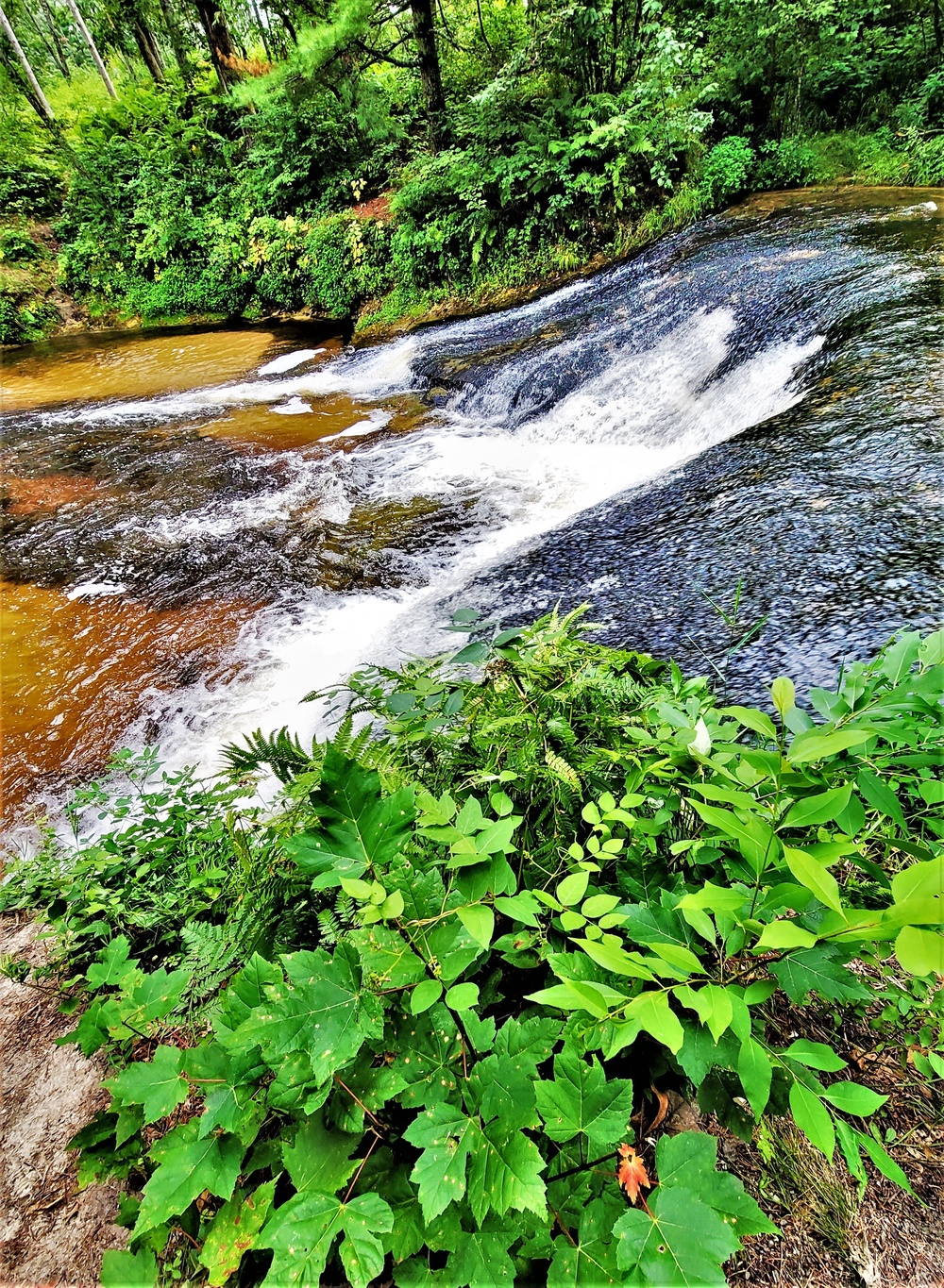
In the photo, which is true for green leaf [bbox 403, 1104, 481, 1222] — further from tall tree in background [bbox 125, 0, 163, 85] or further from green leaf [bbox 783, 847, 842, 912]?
tall tree in background [bbox 125, 0, 163, 85]

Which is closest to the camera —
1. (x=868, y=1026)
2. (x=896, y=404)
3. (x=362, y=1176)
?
(x=362, y=1176)

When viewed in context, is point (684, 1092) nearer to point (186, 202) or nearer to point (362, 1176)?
point (362, 1176)

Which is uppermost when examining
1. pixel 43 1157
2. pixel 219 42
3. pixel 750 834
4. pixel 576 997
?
pixel 219 42

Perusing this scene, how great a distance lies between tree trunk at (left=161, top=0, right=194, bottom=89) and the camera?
20094mm

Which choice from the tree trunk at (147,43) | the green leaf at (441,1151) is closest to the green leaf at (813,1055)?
the green leaf at (441,1151)

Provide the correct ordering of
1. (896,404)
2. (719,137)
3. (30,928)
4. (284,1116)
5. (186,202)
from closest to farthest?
(284,1116) → (30,928) → (896,404) → (719,137) → (186,202)

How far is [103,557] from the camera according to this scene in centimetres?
592

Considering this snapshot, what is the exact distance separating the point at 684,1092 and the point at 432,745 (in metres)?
0.92

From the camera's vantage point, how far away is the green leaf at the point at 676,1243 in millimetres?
703

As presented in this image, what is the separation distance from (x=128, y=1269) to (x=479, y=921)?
829 mm

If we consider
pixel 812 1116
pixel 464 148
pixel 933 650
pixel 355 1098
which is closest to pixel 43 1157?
pixel 355 1098

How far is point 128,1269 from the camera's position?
92cm

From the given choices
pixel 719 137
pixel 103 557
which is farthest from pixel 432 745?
pixel 719 137

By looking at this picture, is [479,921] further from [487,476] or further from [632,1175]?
[487,476]
